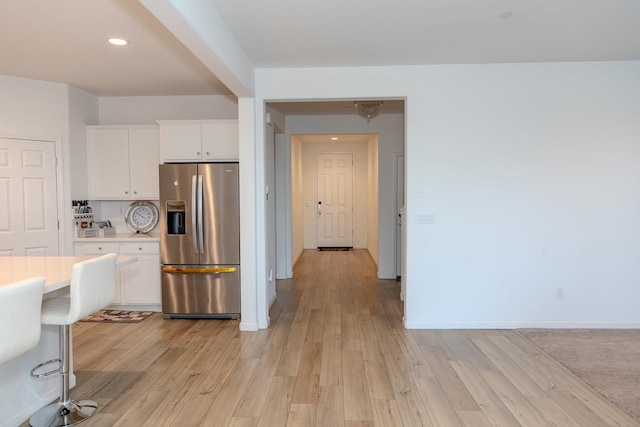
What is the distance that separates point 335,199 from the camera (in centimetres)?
943

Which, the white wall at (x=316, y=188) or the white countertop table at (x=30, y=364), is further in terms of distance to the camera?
the white wall at (x=316, y=188)

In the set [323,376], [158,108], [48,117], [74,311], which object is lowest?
[323,376]

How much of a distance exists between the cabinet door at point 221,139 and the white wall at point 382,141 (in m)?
1.91

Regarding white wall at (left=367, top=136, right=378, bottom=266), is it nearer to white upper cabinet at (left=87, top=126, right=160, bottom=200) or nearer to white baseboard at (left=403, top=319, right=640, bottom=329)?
white baseboard at (left=403, top=319, right=640, bottom=329)

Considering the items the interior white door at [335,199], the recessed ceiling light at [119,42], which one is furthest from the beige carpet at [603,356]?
the interior white door at [335,199]

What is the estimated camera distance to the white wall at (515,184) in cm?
380

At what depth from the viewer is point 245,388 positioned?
2762mm

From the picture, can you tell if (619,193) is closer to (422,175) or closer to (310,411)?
(422,175)

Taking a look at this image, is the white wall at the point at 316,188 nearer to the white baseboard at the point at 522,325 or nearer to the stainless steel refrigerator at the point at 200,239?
the stainless steel refrigerator at the point at 200,239

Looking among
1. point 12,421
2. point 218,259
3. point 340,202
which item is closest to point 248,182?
point 218,259

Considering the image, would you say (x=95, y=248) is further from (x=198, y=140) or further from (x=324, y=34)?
(x=324, y=34)

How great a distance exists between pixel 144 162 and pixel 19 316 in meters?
3.15

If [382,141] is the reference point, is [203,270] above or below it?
below

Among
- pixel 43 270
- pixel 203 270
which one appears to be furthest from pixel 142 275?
pixel 43 270
